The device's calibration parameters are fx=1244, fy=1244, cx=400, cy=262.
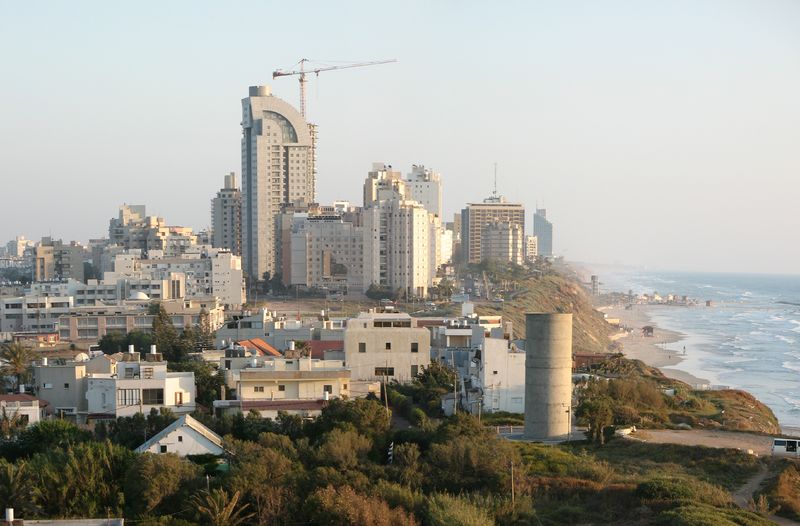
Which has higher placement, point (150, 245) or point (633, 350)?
point (150, 245)

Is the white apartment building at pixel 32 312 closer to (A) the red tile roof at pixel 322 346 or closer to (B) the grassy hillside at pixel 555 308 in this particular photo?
(A) the red tile roof at pixel 322 346

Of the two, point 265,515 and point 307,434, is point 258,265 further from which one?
point 265,515

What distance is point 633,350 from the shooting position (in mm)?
81188

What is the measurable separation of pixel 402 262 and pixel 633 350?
21.1m

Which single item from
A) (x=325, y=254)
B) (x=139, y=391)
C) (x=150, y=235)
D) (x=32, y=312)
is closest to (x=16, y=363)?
(x=139, y=391)

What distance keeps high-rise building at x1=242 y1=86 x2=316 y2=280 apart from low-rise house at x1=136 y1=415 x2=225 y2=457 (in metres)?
83.0

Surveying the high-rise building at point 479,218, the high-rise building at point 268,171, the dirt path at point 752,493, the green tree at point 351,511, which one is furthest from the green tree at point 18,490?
the high-rise building at point 479,218

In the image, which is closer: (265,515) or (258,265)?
(265,515)

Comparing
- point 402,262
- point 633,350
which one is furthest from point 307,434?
point 402,262

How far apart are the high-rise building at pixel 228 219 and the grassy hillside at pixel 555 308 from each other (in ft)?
88.8

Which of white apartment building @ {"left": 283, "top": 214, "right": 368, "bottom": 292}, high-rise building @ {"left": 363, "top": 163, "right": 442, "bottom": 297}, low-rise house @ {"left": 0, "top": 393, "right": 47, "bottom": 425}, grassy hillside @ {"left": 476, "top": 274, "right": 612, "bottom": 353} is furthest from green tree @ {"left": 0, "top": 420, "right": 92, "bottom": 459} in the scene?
white apartment building @ {"left": 283, "top": 214, "right": 368, "bottom": 292}

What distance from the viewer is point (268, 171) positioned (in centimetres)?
11431

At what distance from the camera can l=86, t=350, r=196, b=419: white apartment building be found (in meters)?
32.5

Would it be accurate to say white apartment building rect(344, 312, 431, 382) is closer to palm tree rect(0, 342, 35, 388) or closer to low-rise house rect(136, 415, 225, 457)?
palm tree rect(0, 342, 35, 388)
